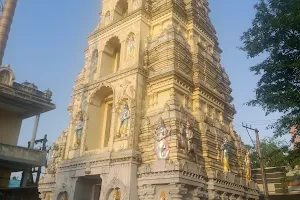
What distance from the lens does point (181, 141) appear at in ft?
47.3

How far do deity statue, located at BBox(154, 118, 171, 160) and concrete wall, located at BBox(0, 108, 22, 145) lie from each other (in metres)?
14.7

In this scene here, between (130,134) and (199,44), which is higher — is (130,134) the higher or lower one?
the lower one

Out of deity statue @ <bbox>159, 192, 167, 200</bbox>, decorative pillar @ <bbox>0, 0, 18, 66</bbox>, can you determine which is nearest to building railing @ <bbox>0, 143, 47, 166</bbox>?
decorative pillar @ <bbox>0, 0, 18, 66</bbox>

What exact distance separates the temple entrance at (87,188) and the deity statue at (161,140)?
Answer: 442 cm

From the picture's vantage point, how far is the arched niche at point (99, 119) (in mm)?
18453

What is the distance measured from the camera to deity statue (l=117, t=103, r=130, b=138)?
1627 centimetres

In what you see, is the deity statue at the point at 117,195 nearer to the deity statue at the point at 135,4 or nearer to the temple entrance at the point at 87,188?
the temple entrance at the point at 87,188

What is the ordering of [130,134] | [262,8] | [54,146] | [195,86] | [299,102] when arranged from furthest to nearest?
1. [54,146]
2. [195,86]
3. [130,134]
4. [262,8]
5. [299,102]

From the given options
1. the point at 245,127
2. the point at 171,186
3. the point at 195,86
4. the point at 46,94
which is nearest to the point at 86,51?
the point at 46,94

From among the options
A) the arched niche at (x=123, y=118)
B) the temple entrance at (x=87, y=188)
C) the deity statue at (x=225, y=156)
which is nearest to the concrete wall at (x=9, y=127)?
the temple entrance at (x=87, y=188)

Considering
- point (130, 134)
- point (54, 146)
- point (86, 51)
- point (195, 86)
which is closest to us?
point (130, 134)

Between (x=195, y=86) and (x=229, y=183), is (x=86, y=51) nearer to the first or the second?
(x=195, y=86)

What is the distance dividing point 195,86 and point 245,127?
37.6 feet

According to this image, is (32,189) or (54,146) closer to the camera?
(54,146)
